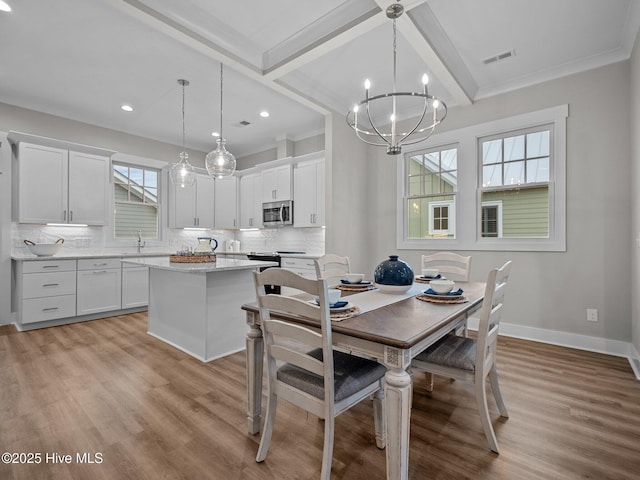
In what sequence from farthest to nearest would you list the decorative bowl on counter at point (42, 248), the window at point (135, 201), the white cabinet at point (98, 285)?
the window at point (135, 201) → the white cabinet at point (98, 285) → the decorative bowl on counter at point (42, 248)

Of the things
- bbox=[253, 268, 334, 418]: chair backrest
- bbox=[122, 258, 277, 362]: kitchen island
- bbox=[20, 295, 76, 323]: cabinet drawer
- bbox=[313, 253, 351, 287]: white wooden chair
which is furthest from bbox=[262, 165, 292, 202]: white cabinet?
bbox=[253, 268, 334, 418]: chair backrest

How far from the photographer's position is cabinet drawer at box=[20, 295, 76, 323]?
3.91 m

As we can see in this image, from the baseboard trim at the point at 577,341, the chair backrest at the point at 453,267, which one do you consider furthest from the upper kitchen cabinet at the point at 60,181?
the baseboard trim at the point at 577,341

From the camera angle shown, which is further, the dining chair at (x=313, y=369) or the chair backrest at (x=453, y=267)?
the chair backrest at (x=453, y=267)

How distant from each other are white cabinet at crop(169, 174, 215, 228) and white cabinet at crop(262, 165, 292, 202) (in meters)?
1.20

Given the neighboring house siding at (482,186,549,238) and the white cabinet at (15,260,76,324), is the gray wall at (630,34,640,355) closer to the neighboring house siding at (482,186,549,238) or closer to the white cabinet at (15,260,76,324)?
the neighboring house siding at (482,186,549,238)

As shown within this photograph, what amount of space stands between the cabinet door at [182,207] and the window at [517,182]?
4.91 meters

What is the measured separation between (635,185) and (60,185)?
21.8 feet

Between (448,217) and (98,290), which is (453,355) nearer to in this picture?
(448,217)

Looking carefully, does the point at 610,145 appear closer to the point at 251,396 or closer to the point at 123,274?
the point at 251,396

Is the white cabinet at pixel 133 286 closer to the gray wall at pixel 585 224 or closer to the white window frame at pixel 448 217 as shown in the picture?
the white window frame at pixel 448 217

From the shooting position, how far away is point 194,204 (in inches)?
A: 238

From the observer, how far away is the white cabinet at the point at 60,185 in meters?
4.12

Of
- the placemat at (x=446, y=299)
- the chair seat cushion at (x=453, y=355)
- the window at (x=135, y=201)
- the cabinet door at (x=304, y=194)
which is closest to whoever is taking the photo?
the chair seat cushion at (x=453, y=355)
